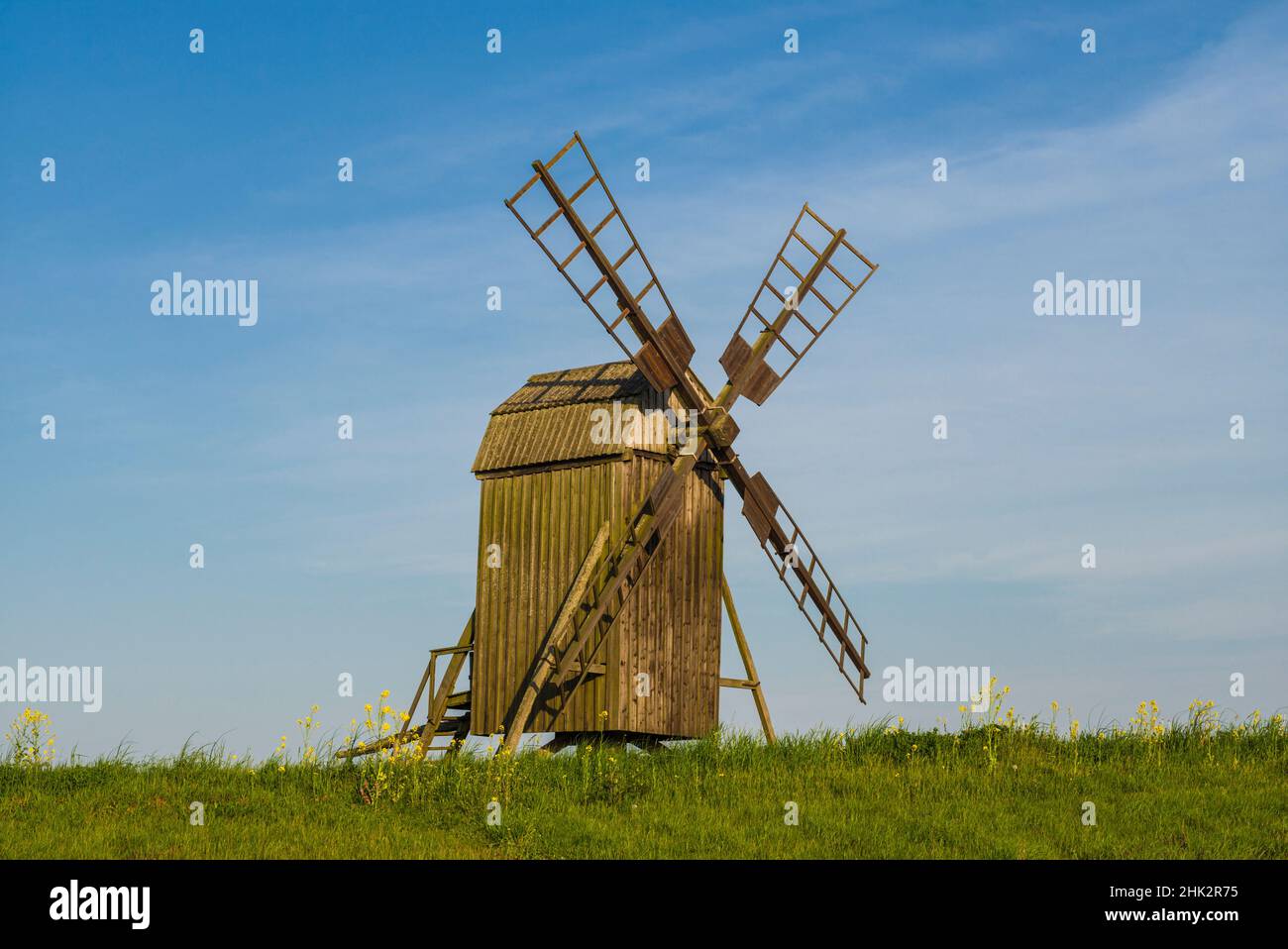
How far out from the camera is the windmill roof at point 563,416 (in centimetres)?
2248

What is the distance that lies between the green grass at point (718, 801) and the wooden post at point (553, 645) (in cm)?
163

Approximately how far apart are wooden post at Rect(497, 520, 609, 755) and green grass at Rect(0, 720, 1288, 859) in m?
1.63

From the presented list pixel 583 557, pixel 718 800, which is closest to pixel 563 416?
pixel 583 557

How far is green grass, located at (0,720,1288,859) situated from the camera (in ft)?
49.9

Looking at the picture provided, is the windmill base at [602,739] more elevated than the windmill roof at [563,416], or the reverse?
the windmill roof at [563,416]

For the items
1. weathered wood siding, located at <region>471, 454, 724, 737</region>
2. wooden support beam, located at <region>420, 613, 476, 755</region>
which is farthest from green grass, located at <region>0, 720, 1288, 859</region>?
wooden support beam, located at <region>420, 613, 476, 755</region>

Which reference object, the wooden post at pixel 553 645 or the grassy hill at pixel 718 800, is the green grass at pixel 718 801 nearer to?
the grassy hill at pixel 718 800

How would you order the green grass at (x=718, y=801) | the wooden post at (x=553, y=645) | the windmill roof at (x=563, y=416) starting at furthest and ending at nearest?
the windmill roof at (x=563, y=416)
the wooden post at (x=553, y=645)
the green grass at (x=718, y=801)

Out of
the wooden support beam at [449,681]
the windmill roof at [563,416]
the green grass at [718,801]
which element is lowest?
the green grass at [718,801]

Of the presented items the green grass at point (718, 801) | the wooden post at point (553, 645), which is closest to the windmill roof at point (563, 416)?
the wooden post at point (553, 645)

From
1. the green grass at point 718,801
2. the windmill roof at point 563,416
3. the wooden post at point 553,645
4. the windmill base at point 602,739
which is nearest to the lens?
the green grass at point 718,801

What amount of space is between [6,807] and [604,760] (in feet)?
24.2
